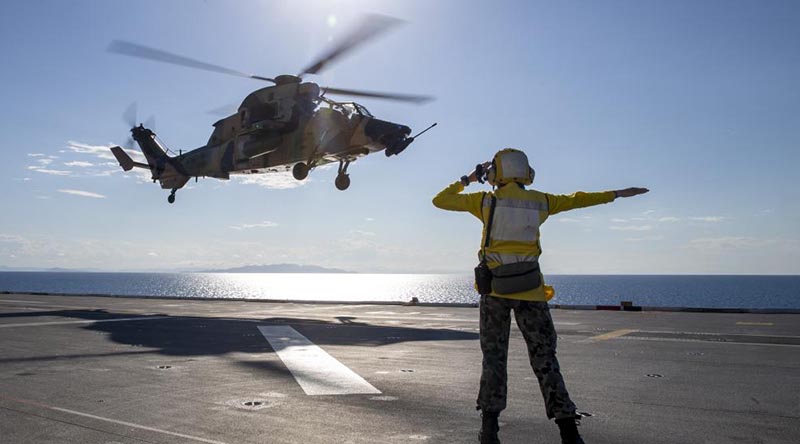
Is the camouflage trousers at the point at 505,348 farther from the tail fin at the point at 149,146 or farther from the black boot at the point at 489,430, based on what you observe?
the tail fin at the point at 149,146

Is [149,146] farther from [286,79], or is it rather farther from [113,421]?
[113,421]

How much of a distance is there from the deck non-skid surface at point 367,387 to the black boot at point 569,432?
0.48m

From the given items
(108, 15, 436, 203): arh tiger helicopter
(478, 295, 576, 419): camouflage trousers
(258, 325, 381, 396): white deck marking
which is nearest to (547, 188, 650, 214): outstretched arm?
(478, 295, 576, 419): camouflage trousers

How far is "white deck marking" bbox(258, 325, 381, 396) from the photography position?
719 centimetres

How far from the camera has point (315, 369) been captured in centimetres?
869

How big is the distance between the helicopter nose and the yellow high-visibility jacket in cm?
1762

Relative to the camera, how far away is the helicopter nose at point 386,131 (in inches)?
891

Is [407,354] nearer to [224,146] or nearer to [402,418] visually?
A: [402,418]

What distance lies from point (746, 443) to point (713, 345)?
744 centimetres

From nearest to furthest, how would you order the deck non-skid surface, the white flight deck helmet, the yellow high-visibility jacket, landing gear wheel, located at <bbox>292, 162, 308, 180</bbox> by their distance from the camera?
the yellow high-visibility jacket < the white flight deck helmet < the deck non-skid surface < landing gear wheel, located at <bbox>292, 162, 308, 180</bbox>

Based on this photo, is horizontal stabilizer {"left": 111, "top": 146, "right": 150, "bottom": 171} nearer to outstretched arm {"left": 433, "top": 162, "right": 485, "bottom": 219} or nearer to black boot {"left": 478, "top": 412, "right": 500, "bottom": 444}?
outstretched arm {"left": 433, "top": 162, "right": 485, "bottom": 219}

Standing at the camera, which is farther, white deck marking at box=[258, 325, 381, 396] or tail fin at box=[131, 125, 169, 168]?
tail fin at box=[131, 125, 169, 168]

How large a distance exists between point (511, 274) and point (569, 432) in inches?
49.6

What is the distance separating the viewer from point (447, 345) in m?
11.7
